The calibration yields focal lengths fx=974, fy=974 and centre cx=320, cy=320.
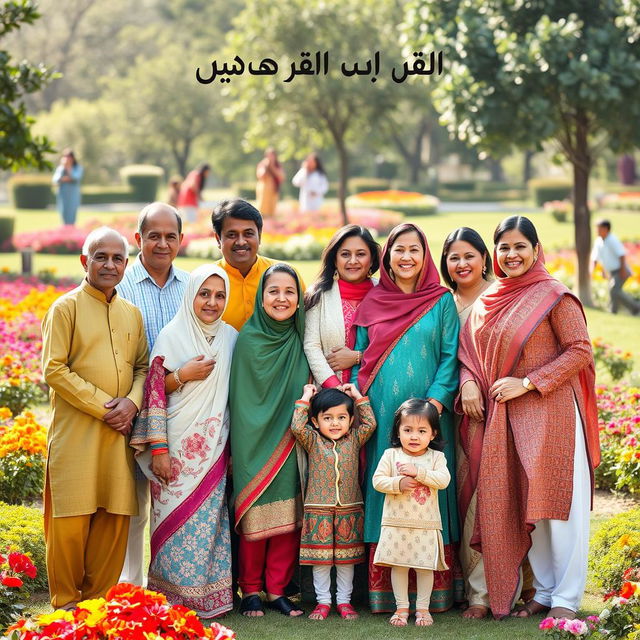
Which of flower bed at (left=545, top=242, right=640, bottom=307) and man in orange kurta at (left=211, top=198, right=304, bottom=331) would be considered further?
flower bed at (left=545, top=242, right=640, bottom=307)

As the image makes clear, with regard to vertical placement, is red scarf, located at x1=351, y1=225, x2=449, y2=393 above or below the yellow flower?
above

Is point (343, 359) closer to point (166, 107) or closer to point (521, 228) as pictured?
point (521, 228)

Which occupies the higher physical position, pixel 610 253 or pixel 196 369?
pixel 610 253

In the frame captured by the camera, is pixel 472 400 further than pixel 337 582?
No

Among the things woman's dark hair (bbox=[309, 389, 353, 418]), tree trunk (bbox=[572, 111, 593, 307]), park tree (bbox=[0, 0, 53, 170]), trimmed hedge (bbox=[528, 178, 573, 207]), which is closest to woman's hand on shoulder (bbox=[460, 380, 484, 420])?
woman's dark hair (bbox=[309, 389, 353, 418])

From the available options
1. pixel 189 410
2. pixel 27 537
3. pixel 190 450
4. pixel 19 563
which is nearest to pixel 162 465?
pixel 190 450

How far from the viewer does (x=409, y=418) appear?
4.07 meters

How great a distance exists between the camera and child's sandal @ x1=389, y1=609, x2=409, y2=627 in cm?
408

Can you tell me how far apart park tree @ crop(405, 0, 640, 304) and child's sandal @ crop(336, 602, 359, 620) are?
298 inches

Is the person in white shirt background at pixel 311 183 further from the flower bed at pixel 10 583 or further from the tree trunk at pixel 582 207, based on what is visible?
the flower bed at pixel 10 583

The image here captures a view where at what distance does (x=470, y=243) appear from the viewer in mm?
4367

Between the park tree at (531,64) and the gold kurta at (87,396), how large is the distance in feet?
24.8

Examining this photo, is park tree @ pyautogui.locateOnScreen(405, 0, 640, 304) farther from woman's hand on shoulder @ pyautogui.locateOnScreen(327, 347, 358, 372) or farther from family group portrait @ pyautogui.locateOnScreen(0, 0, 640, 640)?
woman's hand on shoulder @ pyautogui.locateOnScreen(327, 347, 358, 372)

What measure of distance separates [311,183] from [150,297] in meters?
15.9
